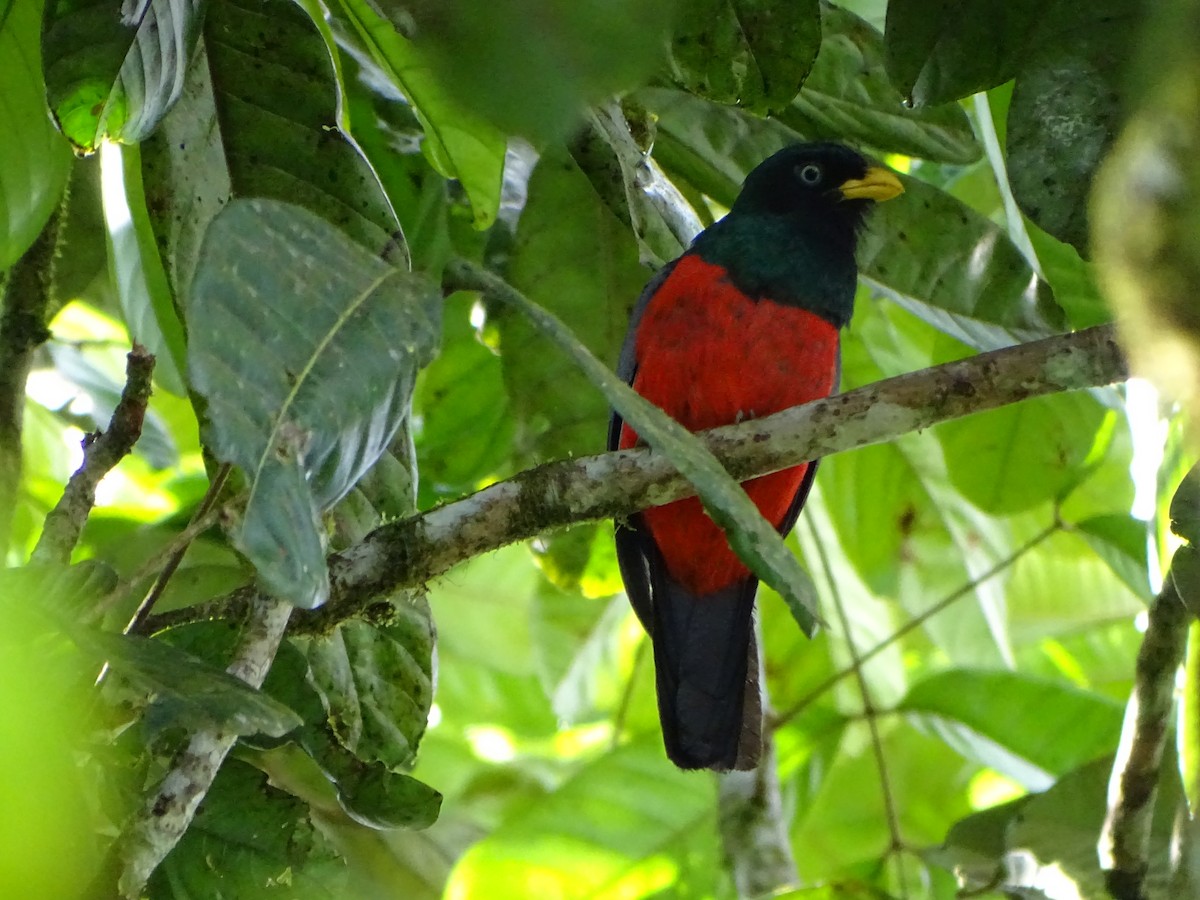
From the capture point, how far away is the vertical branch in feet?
7.39

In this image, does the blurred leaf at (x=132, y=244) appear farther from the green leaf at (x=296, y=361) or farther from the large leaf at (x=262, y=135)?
the green leaf at (x=296, y=361)

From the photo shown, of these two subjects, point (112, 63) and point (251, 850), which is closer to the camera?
point (251, 850)

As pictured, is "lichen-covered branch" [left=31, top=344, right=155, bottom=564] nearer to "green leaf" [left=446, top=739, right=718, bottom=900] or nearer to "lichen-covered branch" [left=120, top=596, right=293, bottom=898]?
"lichen-covered branch" [left=120, top=596, right=293, bottom=898]

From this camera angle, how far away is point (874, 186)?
3.65 m

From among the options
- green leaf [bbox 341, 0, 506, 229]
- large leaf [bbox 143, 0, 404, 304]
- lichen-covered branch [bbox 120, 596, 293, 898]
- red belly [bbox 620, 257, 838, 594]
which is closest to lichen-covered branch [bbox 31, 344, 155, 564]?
lichen-covered branch [bbox 120, 596, 293, 898]

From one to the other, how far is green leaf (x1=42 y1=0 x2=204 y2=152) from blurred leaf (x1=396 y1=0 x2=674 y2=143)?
1.76m

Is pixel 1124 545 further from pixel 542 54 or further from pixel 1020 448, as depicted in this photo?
pixel 542 54

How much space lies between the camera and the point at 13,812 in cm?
74

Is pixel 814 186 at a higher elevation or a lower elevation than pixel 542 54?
higher

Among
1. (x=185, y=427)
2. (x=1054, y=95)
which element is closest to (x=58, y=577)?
(x=1054, y=95)

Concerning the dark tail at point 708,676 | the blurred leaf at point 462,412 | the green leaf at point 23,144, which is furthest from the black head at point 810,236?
the green leaf at point 23,144

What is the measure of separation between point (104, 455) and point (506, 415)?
1978 millimetres

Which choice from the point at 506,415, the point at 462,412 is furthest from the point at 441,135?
the point at 462,412

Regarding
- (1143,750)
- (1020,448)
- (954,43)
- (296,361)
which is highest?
(1020,448)
